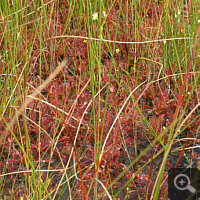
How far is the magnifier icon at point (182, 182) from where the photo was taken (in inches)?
57.5

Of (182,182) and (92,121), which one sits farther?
(92,121)

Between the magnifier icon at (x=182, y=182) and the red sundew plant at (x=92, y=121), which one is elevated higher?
the red sundew plant at (x=92, y=121)

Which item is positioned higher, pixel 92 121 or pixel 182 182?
pixel 92 121

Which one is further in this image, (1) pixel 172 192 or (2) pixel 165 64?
(2) pixel 165 64

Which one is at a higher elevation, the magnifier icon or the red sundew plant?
the red sundew plant

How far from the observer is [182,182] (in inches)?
58.6

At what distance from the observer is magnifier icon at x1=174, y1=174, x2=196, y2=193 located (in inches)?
57.5

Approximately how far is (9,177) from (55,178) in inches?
9.5

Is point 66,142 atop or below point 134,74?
below

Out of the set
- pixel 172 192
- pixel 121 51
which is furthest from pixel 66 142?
pixel 121 51

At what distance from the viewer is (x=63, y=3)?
281 cm

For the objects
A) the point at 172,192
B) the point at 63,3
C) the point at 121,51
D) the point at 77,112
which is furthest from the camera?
the point at 63,3

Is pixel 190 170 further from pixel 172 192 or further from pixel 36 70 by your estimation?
pixel 36 70

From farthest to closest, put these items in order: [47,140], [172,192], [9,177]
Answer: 1. [47,140]
2. [9,177]
3. [172,192]
